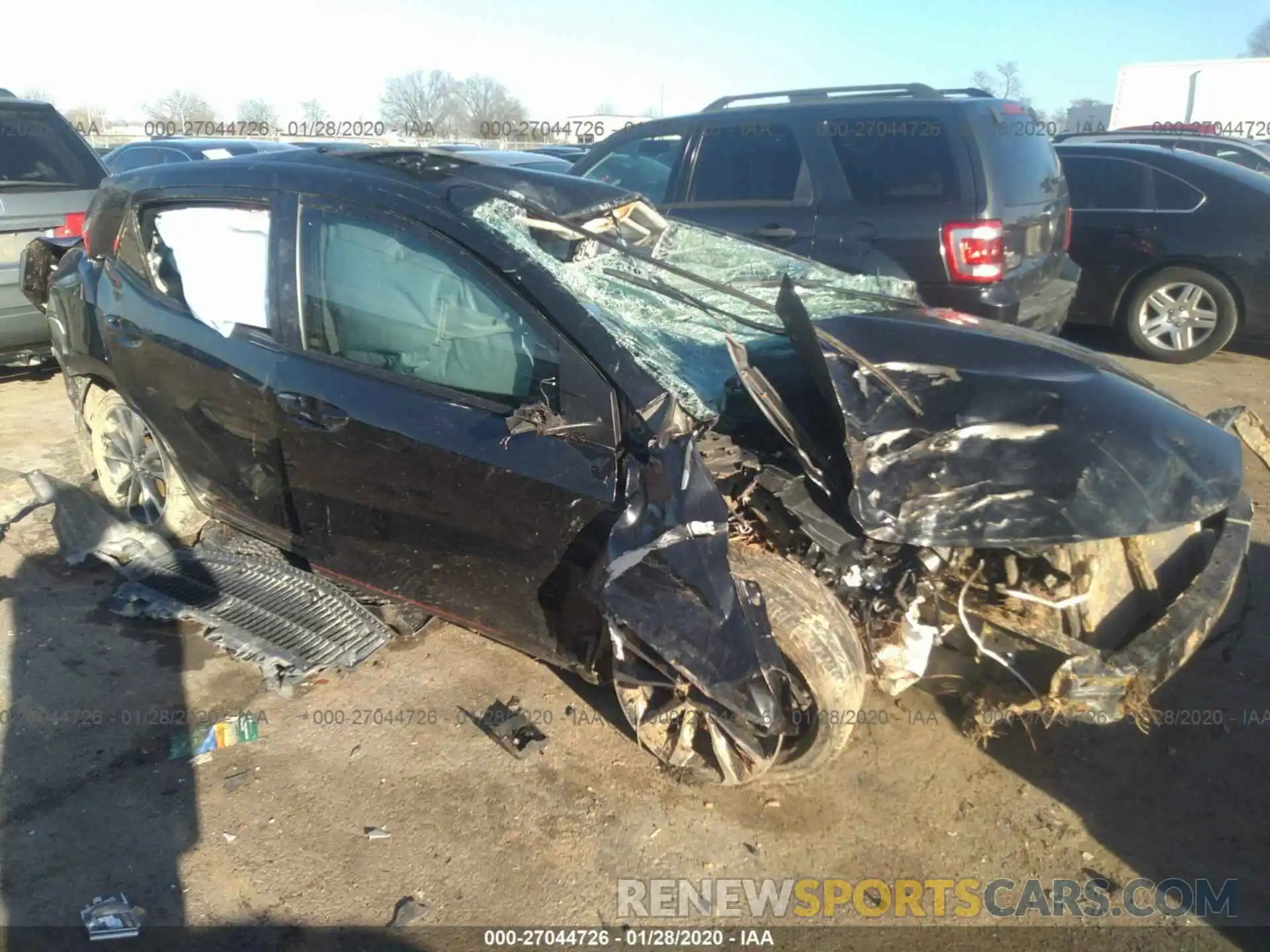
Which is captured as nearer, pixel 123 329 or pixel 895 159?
pixel 123 329

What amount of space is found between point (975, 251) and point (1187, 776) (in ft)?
10.3

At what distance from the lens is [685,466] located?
8.13 ft

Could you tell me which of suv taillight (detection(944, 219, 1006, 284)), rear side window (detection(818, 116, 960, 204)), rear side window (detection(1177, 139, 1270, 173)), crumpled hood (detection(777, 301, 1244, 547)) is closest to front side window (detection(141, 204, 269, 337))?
crumpled hood (detection(777, 301, 1244, 547))

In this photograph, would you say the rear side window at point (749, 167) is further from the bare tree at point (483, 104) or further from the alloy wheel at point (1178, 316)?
the bare tree at point (483, 104)

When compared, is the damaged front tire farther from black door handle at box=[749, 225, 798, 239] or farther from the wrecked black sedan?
black door handle at box=[749, 225, 798, 239]

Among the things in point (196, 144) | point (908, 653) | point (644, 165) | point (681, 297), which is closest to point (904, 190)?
point (644, 165)

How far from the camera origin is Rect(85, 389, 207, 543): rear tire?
4.04 metres

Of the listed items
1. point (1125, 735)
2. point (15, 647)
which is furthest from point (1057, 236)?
point (15, 647)

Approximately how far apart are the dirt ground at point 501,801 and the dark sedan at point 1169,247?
15.1ft

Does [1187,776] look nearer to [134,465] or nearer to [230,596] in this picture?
[230,596]

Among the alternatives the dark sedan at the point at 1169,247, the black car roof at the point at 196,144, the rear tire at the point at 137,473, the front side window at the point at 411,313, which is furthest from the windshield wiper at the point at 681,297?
the black car roof at the point at 196,144

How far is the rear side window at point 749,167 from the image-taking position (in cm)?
570

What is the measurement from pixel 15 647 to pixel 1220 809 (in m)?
4.29

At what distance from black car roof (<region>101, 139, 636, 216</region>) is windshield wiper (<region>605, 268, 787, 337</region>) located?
31cm
